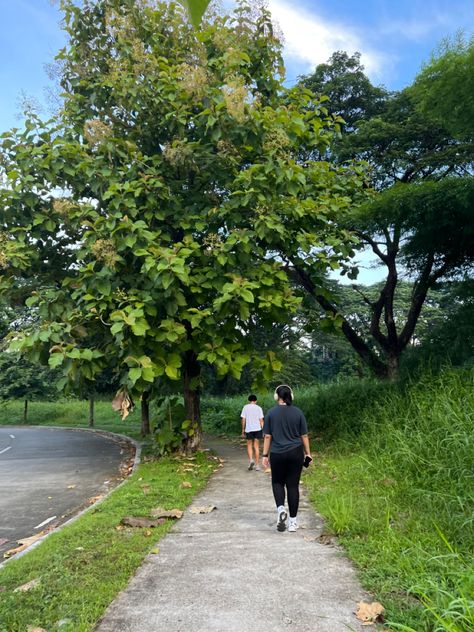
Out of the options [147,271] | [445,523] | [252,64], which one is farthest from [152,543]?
[252,64]

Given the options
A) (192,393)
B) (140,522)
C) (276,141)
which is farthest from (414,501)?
(192,393)

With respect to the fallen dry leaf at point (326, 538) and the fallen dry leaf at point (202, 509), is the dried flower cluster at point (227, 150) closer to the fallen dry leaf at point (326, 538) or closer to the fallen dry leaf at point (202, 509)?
the fallen dry leaf at point (202, 509)

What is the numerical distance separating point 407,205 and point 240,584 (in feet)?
26.7

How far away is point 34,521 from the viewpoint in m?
7.57

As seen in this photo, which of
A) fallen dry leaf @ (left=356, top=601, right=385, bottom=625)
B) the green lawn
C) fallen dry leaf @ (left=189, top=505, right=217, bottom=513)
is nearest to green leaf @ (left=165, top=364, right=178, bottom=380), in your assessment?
the green lawn

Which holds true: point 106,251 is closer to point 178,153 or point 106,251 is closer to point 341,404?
point 178,153

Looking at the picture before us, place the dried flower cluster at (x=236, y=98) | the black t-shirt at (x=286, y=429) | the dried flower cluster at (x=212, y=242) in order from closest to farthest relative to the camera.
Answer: the black t-shirt at (x=286, y=429) < the dried flower cluster at (x=236, y=98) < the dried flower cluster at (x=212, y=242)

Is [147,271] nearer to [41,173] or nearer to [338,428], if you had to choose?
[41,173]

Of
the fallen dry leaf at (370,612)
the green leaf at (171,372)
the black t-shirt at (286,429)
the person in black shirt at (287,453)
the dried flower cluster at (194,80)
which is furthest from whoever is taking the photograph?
the dried flower cluster at (194,80)

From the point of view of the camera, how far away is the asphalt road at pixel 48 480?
24.9 feet

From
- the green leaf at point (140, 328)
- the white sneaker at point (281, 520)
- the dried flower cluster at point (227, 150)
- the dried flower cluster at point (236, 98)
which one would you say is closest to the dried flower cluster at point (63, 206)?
the green leaf at point (140, 328)

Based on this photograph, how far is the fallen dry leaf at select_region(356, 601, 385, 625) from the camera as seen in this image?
137 inches

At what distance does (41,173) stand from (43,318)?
270 cm

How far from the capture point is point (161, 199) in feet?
32.3
